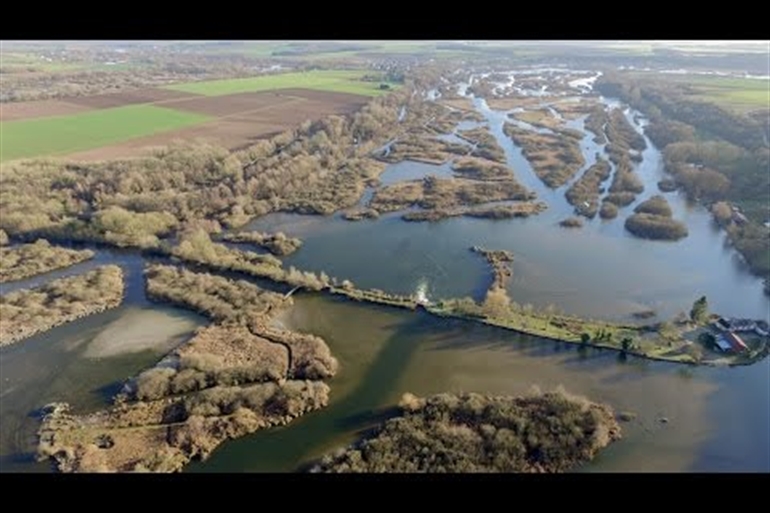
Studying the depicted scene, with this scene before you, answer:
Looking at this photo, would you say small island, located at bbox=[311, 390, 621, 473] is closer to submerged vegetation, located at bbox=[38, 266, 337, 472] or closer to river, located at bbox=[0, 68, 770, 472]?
river, located at bbox=[0, 68, 770, 472]

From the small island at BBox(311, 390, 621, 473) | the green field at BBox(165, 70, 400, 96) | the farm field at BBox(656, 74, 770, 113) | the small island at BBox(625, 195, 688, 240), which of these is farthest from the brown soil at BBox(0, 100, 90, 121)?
the farm field at BBox(656, 74, 770, 113)

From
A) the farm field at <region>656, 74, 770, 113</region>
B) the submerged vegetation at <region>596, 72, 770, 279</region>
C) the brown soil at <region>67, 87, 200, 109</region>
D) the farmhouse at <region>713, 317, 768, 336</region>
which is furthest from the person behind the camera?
the brown soil at <region>67, 87, 200, 109</region>

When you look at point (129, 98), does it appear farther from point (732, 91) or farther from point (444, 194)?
point (732, 91)

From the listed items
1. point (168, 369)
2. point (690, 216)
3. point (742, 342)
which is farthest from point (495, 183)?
point (168, 369)

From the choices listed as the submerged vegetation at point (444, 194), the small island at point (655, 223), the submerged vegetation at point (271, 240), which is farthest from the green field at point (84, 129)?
the small island at point (655, 223)

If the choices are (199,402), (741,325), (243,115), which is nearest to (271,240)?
(199,402)

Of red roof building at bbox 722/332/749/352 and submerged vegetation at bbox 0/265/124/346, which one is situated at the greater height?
red roof building at bbox 722/332/749/352
